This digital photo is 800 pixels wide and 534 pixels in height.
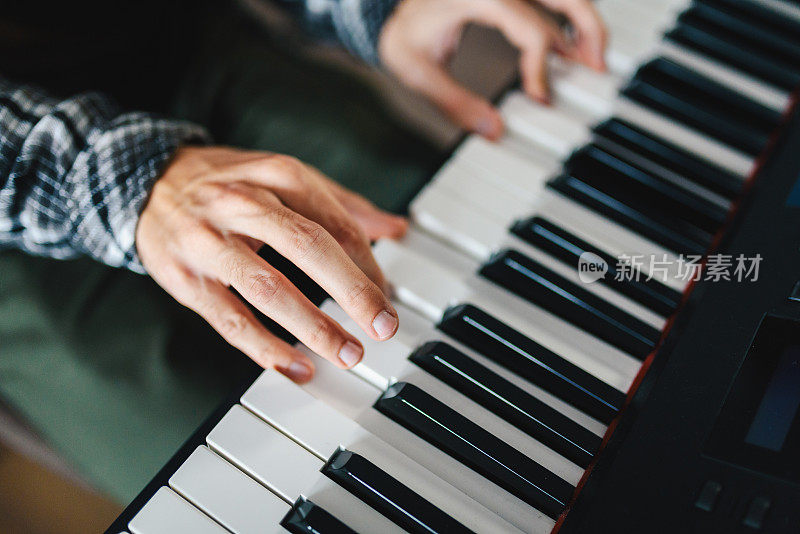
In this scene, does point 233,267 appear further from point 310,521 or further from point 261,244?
point 310,521

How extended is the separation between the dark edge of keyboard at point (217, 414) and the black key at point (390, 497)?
12 centimetres

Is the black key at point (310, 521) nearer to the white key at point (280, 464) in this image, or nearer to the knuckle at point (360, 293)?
the white key at point (280, 464)

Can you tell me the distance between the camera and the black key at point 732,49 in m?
0.92

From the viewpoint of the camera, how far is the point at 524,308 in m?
0.72

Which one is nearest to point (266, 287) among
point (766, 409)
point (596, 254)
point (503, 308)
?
point (503, 308)

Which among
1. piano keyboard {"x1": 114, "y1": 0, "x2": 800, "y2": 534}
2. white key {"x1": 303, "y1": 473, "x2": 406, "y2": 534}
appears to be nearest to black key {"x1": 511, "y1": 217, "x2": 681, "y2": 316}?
piano keyboard {"x1": 114, "y1": 0, "x2": 800, "y2": 534}

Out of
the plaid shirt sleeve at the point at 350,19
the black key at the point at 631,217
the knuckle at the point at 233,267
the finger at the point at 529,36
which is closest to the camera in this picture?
the knuckle at the point at 233,267

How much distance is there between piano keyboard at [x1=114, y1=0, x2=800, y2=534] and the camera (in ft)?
1.94

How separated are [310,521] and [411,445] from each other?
11cm

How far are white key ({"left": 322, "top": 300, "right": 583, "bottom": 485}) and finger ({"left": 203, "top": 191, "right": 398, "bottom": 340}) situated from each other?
3 cm

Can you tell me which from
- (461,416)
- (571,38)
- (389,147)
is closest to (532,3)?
(571,38)

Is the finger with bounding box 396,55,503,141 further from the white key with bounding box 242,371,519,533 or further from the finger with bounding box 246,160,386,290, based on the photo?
the white key with bounding box 242,371,519,533

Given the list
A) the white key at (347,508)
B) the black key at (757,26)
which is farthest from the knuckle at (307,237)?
the black key at (757,26)

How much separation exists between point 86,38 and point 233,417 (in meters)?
0.76
